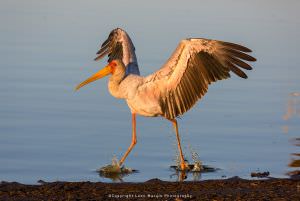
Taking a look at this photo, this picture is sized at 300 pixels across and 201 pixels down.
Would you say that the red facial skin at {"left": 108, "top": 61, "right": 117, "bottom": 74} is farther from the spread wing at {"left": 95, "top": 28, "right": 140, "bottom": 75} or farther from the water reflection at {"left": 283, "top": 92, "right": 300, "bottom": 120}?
the water reflection at {"left": 283, "top": 92, "right": 300, "bottom": 120}

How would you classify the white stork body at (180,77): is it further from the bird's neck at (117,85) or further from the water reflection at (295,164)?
the water reflection at (295,164)

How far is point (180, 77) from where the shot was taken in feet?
37.5

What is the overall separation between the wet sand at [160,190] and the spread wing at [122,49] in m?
3.02

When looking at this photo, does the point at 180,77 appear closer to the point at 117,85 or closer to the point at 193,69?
the point at 193,69

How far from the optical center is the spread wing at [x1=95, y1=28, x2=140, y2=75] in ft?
41.8

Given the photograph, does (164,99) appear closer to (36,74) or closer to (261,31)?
(36,74)

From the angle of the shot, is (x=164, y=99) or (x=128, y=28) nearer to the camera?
(x=164, y=99)

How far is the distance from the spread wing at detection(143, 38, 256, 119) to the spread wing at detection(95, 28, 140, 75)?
93 cm

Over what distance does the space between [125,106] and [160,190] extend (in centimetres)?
521

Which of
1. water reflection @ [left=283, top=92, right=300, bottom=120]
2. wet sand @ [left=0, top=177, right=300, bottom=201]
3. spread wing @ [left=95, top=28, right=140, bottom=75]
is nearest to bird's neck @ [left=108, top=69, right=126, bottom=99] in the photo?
spread wing @ [left=95, top=28, right=140, bottom=75]

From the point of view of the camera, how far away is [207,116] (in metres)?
13.8

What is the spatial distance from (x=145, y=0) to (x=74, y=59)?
32.5 feet

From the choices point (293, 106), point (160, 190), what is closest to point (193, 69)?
point (160, 190)

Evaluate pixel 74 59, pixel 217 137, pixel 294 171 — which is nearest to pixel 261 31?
pixel 74 59
